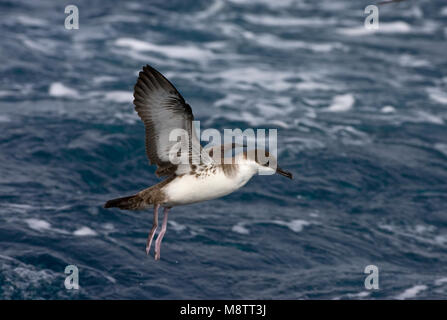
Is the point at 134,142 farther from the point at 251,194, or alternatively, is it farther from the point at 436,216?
the point at 436,216

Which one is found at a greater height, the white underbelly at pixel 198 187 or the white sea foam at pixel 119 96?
the white sea foam at pixel 119 96

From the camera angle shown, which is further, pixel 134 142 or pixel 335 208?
pixel 134 142

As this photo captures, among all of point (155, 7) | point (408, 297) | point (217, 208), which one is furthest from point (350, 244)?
point (155, 7)

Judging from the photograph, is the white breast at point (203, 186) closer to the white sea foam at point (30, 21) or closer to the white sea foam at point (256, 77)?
the white sea foam at point (256, 77)

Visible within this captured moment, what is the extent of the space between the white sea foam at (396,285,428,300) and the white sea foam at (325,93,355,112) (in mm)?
7161

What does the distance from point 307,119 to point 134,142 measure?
14.4 ft

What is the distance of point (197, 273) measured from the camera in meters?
11.6

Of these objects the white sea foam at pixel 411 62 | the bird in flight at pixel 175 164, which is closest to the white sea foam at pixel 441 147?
the white sea foam at pixel 411 62

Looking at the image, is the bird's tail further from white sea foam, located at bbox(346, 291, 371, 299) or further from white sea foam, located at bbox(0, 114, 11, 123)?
white sea foam, located at bbox(0, 114, 11, 123)

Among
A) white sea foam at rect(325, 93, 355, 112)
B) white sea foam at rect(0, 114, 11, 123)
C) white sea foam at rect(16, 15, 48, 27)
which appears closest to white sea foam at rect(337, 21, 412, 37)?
white sea foam at rect(325, 93, 355, 112)

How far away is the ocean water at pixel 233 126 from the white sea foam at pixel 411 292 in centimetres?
6

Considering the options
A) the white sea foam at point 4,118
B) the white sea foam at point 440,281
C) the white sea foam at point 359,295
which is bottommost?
the white sea foam at point 359,295

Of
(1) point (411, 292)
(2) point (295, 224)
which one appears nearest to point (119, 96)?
(2) point (295, 224)

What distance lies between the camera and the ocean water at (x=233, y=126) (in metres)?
11.7
